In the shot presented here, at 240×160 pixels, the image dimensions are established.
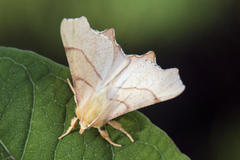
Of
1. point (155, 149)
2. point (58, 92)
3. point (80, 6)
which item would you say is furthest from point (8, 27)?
point (155, 149)

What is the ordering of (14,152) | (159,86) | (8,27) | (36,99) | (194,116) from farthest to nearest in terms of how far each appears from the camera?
(194,116)
(8,27)
(159,86)
(36,99)
(14,152)

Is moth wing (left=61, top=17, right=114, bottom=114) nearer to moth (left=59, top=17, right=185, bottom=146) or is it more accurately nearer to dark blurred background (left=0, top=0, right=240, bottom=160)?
moth (left=59, top=17, right=185, bottom=146)

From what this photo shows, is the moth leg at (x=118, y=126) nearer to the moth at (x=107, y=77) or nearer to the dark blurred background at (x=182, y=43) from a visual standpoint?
the moth at (x=107, y=77)

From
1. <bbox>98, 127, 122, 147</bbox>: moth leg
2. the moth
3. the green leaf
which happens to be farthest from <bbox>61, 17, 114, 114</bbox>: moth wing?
<bbox>98, 127, 122, 147</bbox>: moth leg

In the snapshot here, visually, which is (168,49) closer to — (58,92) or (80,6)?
(80,6)

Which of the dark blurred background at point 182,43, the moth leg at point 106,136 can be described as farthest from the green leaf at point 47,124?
the dark blurred background at point 182,43

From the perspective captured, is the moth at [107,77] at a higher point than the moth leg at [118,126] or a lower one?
higher

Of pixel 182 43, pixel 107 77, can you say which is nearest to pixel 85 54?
pixel 107 77
